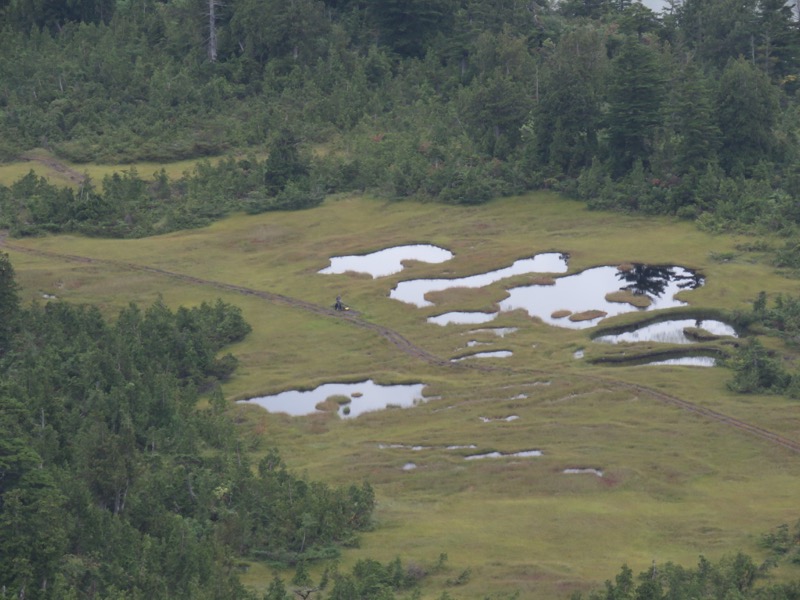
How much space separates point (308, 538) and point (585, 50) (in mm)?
60425

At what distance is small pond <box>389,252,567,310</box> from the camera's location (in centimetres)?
7569

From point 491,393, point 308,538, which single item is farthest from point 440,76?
point 308,538

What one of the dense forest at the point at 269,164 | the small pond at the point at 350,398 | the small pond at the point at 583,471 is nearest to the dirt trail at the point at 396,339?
the dense forest at the point at 269,164

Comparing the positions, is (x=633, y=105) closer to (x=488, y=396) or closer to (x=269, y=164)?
(x=269, y=164)

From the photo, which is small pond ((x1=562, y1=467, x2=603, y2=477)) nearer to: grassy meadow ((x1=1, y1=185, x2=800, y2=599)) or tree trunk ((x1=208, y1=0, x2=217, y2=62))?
grassy meadow ((x1=1, y1=185, x2=800, y2=599))

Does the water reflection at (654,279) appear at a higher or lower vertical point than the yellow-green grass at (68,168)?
lower

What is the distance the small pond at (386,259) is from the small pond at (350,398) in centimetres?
1551

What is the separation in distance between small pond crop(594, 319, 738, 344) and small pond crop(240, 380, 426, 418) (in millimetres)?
10200

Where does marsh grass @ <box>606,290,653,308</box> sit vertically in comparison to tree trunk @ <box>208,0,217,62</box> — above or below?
below

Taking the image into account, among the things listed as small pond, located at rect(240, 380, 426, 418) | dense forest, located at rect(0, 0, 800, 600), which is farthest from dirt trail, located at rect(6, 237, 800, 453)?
small pond, located at rect(240, 380, 426, 418)

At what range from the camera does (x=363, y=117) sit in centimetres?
10462

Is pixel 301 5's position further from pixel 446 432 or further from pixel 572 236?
pixel 446 432

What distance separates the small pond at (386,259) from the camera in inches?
3167

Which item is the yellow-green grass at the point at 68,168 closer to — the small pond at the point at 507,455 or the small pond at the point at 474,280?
the small pond at the point at 474,280
